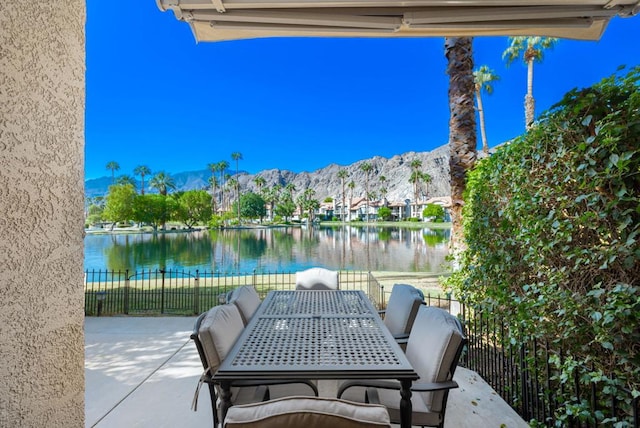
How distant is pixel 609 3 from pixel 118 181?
6247cm

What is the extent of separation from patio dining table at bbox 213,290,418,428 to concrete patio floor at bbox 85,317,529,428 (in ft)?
2.73

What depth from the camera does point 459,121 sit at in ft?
16.2

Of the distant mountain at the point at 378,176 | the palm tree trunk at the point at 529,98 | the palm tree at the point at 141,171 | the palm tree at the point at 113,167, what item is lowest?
the palm tree trunk at the point at 529,98

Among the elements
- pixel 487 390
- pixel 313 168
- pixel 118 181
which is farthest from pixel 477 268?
pixel 313 168

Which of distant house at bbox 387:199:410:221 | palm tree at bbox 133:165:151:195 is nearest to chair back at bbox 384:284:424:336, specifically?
palm tree at bbox 133:165:151:195

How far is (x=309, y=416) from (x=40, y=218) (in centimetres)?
105

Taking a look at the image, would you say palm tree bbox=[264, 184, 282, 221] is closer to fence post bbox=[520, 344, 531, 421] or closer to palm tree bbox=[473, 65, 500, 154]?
palm tree bbox=[473, 65, 500, 154]

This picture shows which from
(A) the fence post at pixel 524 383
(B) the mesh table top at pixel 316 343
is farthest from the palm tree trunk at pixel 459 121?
(B) the mesh table top at pixel 316 343

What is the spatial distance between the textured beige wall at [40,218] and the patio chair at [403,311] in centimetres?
224

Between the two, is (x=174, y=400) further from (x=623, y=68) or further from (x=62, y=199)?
(x=623, y=68)

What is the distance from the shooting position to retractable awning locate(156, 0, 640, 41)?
1735 mm

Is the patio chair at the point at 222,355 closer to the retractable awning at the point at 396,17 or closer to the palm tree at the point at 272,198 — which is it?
the retractable awning at the point at 396,17

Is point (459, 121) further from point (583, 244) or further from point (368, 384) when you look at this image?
point (368, 384)

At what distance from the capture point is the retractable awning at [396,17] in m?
1.74
